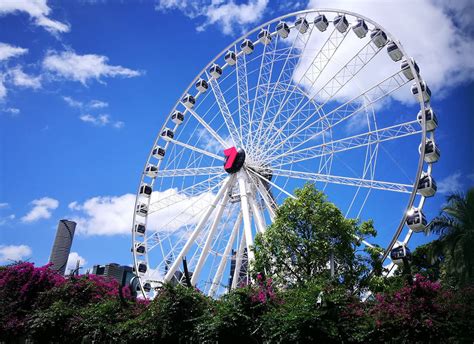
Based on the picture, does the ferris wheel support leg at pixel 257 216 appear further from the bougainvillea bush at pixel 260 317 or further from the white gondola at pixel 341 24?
the white gondola at pixel 341 24

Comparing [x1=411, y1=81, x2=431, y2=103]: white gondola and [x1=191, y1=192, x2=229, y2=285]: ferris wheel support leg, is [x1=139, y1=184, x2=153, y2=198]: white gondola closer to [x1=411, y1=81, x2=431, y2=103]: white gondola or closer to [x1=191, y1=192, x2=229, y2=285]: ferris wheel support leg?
[x1=191, y1=192, x2=229, y2=285]: ferris wheel support leg

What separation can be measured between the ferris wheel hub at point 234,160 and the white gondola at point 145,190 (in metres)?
6.94

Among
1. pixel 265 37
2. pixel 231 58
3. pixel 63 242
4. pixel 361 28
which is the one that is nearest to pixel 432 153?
pixel 361 28

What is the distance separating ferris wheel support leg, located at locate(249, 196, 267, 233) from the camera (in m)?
26.7

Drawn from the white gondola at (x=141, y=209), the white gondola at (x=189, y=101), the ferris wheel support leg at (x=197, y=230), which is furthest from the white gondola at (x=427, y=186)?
the white gondola at (x=141, y=209)

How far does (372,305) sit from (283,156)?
42.4 ft

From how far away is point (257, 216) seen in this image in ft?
89.1

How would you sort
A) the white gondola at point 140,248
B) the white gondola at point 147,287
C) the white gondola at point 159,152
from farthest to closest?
the white gondola at point 159,152 → the white gondola at point 140,248 → the white gondola at point 147,287

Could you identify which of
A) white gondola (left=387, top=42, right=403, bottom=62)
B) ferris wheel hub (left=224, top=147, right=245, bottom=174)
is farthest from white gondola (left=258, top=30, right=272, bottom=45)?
white gondola (left=387, top=42, right=403, bottom=62)

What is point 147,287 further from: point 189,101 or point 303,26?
point 303,26

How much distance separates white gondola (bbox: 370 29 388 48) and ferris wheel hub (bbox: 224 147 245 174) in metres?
9.93

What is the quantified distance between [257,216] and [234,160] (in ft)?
13.0

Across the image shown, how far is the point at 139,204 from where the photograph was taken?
3312 centimetres

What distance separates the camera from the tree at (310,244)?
71.5 feet
